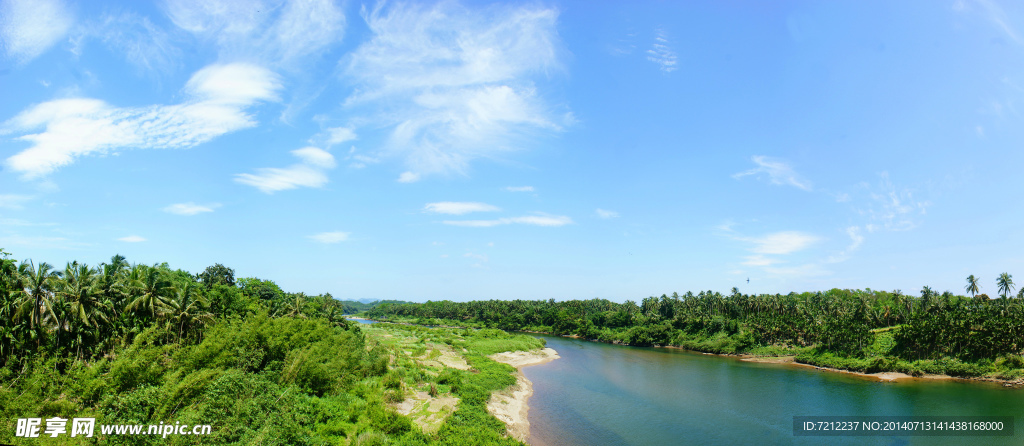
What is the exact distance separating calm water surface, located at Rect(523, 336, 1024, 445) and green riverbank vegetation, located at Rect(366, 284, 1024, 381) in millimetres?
6929

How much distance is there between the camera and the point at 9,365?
29.4 metres

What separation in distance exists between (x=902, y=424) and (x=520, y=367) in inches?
1710

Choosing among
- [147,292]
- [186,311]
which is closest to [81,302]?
[147,292]

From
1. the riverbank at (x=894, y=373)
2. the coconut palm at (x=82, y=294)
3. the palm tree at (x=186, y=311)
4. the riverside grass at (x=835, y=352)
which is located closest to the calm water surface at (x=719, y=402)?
the riverbank at (x=894, y=373)

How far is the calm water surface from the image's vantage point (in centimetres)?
3481

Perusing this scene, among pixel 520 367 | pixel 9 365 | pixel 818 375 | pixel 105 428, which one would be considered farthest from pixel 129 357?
pixel 818 375

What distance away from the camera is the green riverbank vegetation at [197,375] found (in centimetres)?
1988

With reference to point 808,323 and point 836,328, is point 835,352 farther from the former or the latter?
point 808,323

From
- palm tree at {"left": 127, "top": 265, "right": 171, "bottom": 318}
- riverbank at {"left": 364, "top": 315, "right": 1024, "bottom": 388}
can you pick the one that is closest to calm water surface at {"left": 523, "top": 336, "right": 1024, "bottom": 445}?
riverbank at {"left": 364, "top": 315, "right": 1024, "bottom": 388}

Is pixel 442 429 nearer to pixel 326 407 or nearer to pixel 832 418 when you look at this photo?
pixel 326 407

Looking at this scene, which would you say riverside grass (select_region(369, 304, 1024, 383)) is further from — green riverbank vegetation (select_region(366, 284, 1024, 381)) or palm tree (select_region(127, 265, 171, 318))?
palm tree (select_region(127, 265, 171, 318))

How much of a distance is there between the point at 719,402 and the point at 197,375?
45.7 m

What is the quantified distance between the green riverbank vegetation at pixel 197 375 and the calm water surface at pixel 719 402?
7.26 m

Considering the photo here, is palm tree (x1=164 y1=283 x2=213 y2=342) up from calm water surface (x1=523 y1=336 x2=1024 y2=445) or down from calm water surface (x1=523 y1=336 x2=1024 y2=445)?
up
